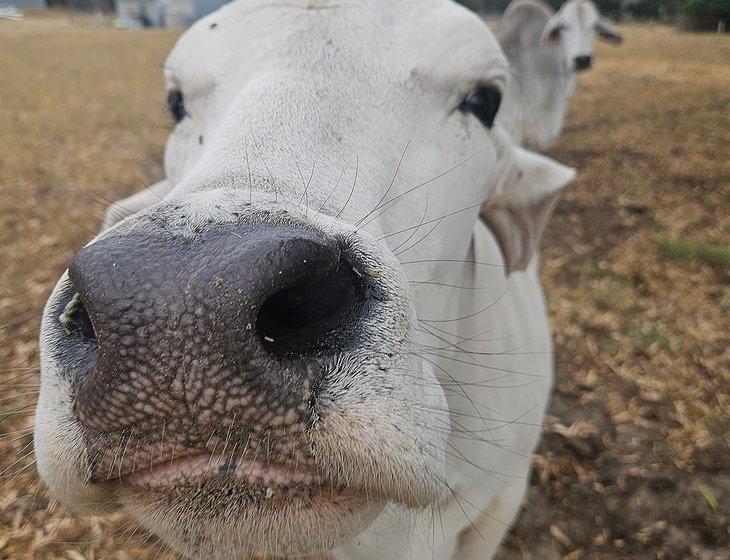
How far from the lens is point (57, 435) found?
118 centimetres

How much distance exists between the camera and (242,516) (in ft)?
3.67

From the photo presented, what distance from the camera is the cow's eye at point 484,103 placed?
209 centimetres

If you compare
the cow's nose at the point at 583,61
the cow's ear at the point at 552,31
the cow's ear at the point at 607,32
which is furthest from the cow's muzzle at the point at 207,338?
the cow's ear at the point at 607,32

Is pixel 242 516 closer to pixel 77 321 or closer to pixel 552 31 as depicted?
pixel 77 321

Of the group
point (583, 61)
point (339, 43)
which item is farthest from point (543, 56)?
point (339, 43)

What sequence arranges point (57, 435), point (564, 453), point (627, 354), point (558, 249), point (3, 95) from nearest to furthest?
point (57, 435), point (564, 453), point (627, 354), point (558, 249), point (3, 95)

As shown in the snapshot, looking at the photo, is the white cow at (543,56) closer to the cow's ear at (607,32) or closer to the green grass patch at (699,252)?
the cow's ear at (607,32)

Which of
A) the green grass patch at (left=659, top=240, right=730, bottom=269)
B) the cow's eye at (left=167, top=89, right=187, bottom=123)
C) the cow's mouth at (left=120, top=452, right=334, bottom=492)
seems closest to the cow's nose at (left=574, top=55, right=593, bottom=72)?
the green grass patch at (left=659, top=240, right=730, bottom=269)

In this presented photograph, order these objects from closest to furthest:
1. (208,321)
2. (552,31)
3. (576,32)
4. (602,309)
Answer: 1. (208,321)
2. (602,309)
3. (552,31)
4. (576,32)

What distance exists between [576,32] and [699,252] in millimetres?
5801

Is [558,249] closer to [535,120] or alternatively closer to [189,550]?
[535,120]

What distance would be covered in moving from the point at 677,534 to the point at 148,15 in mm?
26534

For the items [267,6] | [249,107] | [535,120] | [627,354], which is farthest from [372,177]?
[535,120]

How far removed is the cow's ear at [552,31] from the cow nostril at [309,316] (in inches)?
388
